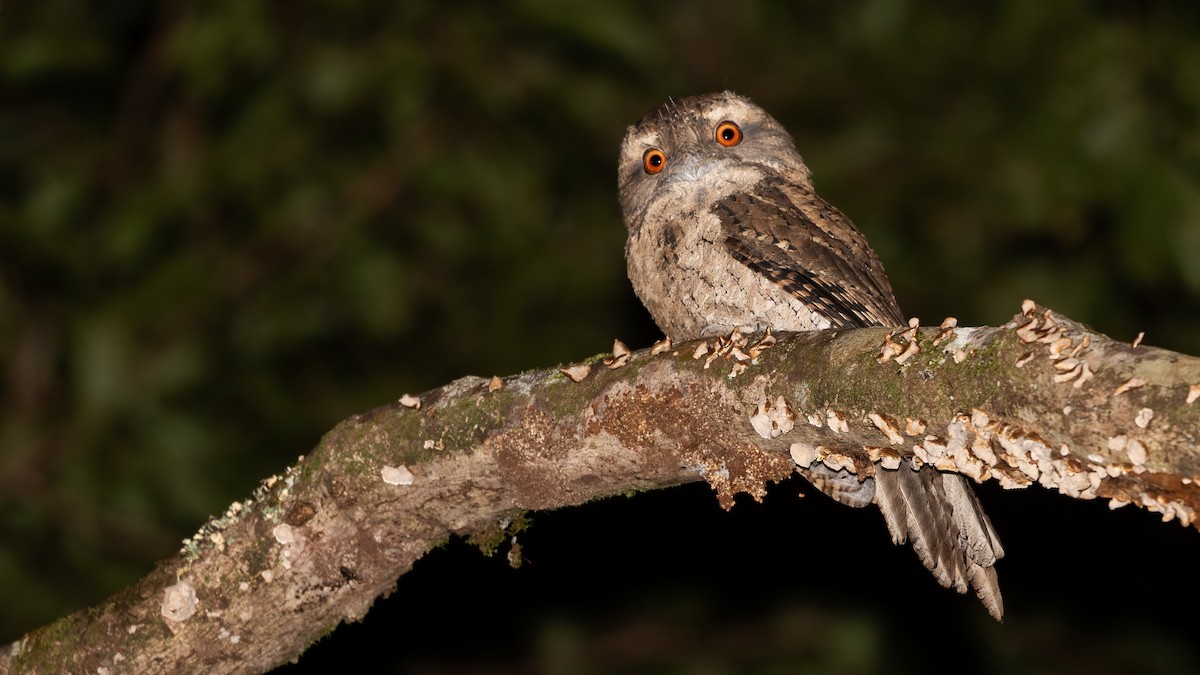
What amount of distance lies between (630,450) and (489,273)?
3941 mm

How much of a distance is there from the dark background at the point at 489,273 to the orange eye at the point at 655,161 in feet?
3.45

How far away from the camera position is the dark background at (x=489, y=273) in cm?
530

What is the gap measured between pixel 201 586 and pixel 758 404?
1221 millimetres

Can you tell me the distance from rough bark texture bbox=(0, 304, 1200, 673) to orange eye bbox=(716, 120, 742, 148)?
1.66 meters

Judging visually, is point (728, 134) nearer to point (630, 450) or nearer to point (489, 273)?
point (630, 450)

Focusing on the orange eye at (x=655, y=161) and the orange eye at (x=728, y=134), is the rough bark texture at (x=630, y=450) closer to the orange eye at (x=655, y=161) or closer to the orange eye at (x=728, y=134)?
the orange eye at (x=655, y=161)

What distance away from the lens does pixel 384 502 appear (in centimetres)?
244

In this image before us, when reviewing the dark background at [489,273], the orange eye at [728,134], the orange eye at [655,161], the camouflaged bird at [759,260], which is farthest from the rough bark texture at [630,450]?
the dark background at [489,273]

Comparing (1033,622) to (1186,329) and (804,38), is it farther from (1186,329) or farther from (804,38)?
(804,38)

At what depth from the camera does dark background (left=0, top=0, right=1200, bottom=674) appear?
530 cm

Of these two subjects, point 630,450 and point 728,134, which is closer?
point 630,450

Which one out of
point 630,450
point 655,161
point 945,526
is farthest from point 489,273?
point 630,450

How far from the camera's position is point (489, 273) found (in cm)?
609

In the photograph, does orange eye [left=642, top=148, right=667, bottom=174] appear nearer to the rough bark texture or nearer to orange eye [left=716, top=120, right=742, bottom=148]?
orange eye [left=716, top=120, right=742, bottom=148]
